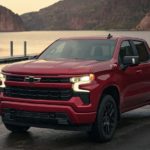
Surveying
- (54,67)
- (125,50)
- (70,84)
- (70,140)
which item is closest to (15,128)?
(70,140)

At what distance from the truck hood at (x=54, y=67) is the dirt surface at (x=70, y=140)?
1114mm

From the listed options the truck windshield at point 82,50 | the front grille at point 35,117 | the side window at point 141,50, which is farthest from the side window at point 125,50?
the front grille at point 35,117

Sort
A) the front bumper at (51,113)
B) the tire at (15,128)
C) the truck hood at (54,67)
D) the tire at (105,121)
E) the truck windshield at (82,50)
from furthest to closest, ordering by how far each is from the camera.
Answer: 1. the truck windshield at (82,50)
2. the tire at (15,128)
3. the tire at (105,121)
4. the truck hood at (54,67)
5. the front bumper at (51,113)

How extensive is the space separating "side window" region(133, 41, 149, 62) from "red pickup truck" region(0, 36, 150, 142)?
95cm

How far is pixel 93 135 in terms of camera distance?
8.18 metres

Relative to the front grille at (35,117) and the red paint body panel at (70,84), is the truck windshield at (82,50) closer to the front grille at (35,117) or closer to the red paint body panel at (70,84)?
the red paint body panel at (70,84)

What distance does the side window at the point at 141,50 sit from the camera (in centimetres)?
1005

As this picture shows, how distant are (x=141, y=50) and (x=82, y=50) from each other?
4.93 feet

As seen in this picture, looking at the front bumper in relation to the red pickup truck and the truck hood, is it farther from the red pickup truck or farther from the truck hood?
the truck hood

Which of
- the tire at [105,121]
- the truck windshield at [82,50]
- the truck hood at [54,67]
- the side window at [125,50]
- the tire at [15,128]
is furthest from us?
the side window at [125,50]

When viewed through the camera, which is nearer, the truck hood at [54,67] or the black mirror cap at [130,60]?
the truck hood at [54,67]

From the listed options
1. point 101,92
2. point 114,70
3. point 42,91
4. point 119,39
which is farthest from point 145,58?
point 42,91

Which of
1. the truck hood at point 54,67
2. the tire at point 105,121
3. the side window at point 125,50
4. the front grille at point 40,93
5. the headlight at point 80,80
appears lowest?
the tire at point 105,121

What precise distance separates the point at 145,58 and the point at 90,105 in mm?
2756
